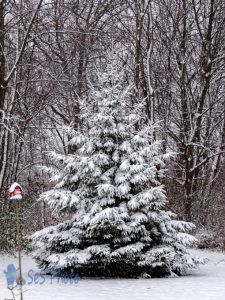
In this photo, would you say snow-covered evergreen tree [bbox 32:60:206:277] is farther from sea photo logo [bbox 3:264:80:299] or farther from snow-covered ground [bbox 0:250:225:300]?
snow-covered ground [bbox 0:250:225:300]

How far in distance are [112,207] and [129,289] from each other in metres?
1.98

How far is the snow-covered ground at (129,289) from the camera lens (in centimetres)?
852

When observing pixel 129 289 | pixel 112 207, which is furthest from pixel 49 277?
pixel 129 289

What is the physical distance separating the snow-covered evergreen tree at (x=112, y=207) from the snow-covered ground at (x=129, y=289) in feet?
1.33

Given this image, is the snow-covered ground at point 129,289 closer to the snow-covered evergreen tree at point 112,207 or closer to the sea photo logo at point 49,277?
the sea photo logo at point 49,277

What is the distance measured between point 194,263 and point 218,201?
877 centimetres

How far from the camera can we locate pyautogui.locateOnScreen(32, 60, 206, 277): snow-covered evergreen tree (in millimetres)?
10500

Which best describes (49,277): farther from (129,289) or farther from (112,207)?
(129,289)

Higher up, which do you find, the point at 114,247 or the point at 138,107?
the point at 138,107

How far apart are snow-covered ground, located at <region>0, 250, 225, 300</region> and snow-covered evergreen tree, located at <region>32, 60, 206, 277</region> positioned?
1.33 feet

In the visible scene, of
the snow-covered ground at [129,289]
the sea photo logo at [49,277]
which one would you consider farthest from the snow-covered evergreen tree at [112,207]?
the snow-covered ground at [129,289]

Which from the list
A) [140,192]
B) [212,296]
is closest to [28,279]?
[140,192]

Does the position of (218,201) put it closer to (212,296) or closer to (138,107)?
(138,107)

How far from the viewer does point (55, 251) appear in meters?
11.0
